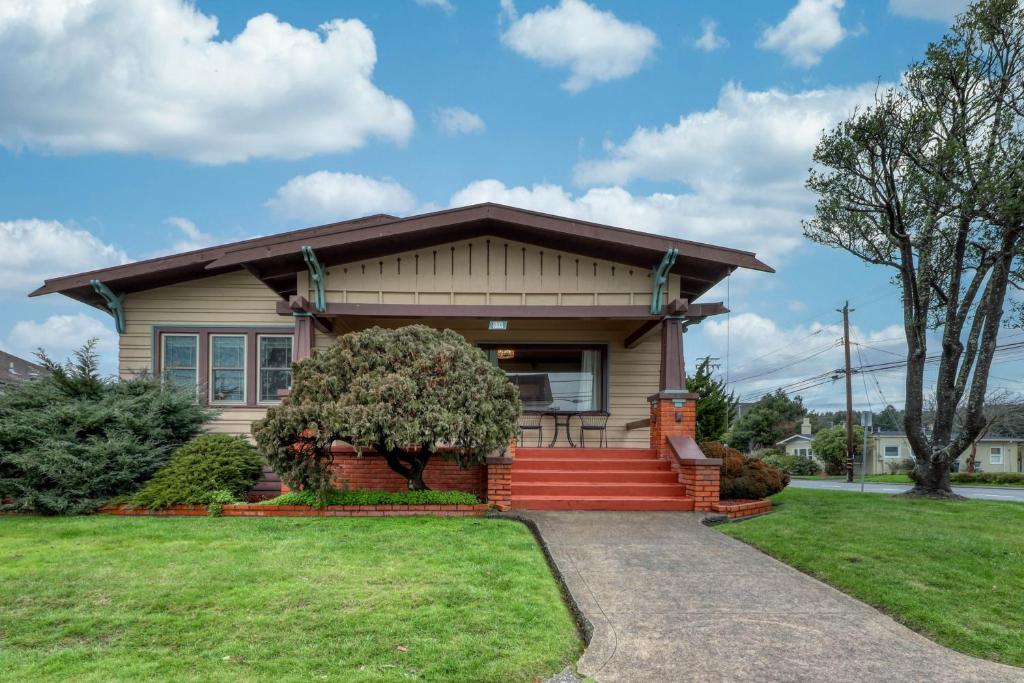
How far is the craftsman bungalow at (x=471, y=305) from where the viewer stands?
1007 centimetres

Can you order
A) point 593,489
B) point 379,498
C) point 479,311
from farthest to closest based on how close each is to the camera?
point 479,311 < point 593,489 < point 379,498

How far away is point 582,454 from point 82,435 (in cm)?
707

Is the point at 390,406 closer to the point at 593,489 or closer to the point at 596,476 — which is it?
the point at 593,489

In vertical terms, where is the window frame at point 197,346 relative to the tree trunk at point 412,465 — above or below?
above

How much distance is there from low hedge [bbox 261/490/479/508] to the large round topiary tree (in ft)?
0.74

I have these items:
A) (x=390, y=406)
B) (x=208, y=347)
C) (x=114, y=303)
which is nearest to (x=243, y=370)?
(x=208, y=347)

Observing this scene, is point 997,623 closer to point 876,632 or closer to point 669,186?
point 876,632

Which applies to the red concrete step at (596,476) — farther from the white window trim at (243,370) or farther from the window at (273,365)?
the white window trim at (243,370)

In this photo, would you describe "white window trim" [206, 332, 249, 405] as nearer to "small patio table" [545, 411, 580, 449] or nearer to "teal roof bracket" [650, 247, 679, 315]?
"small patio table" [545, 411, 580, 449]

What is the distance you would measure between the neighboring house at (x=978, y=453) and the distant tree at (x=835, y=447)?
129 cm

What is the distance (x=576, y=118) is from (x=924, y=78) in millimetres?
7157

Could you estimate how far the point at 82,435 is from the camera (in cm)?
902

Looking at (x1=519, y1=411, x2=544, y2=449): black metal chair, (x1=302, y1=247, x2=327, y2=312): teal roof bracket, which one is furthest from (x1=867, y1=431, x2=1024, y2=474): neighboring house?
(x1=302, y1=247, x2=327, y2=312): teal roof bracket

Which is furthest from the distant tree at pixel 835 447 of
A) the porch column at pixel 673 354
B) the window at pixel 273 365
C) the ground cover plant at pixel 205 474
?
the ground cover plant at pixel 205 474
